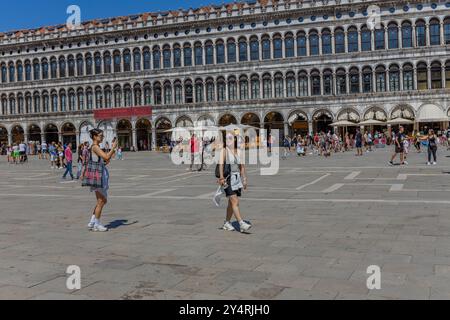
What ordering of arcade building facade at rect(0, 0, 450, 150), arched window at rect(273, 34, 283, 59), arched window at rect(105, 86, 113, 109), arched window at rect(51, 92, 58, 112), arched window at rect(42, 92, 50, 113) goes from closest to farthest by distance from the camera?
arcade building facade at rect(0, 0, 450, 150), arched window at rect(273, 34, 283, 59), arched window at rect(105, 86, 113, 109), arched window at rect(51, 92, 58, 112), arched window at rect(42, 92, 50, 113)

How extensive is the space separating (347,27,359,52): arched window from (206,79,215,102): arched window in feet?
51.4

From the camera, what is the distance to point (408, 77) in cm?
5388

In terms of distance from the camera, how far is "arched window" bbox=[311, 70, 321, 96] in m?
56.8

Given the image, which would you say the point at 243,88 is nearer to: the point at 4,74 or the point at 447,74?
the point at 447,74

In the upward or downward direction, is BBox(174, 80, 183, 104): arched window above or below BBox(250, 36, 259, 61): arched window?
below

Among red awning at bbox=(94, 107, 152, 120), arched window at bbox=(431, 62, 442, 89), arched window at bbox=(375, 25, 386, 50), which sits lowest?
red awning at bbox=(94, 107, 152, 120)

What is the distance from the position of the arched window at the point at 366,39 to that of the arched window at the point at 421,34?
4.60m

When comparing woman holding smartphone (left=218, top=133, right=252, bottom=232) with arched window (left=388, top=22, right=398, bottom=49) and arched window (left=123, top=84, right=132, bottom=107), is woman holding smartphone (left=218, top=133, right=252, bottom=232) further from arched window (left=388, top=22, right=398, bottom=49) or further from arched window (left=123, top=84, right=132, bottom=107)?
arched window (left=123, top=84, right=132, bottom=107)

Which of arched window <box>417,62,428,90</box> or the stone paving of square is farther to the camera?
arched window <box>417,62,428,90</box>

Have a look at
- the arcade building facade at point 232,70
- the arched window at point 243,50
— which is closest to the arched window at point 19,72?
the arcade building facade at point 232,70

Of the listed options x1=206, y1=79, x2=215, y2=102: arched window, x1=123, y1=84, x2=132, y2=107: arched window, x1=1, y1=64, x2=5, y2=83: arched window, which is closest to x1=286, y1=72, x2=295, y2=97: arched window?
x1=206, y1=79, x2=215, y2=102: arched window

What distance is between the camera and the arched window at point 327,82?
56375 mm

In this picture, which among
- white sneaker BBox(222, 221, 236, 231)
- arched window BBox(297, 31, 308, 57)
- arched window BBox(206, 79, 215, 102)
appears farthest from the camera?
arched window BBox(206, 79, 215, 102)

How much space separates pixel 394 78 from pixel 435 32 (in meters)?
5.90
